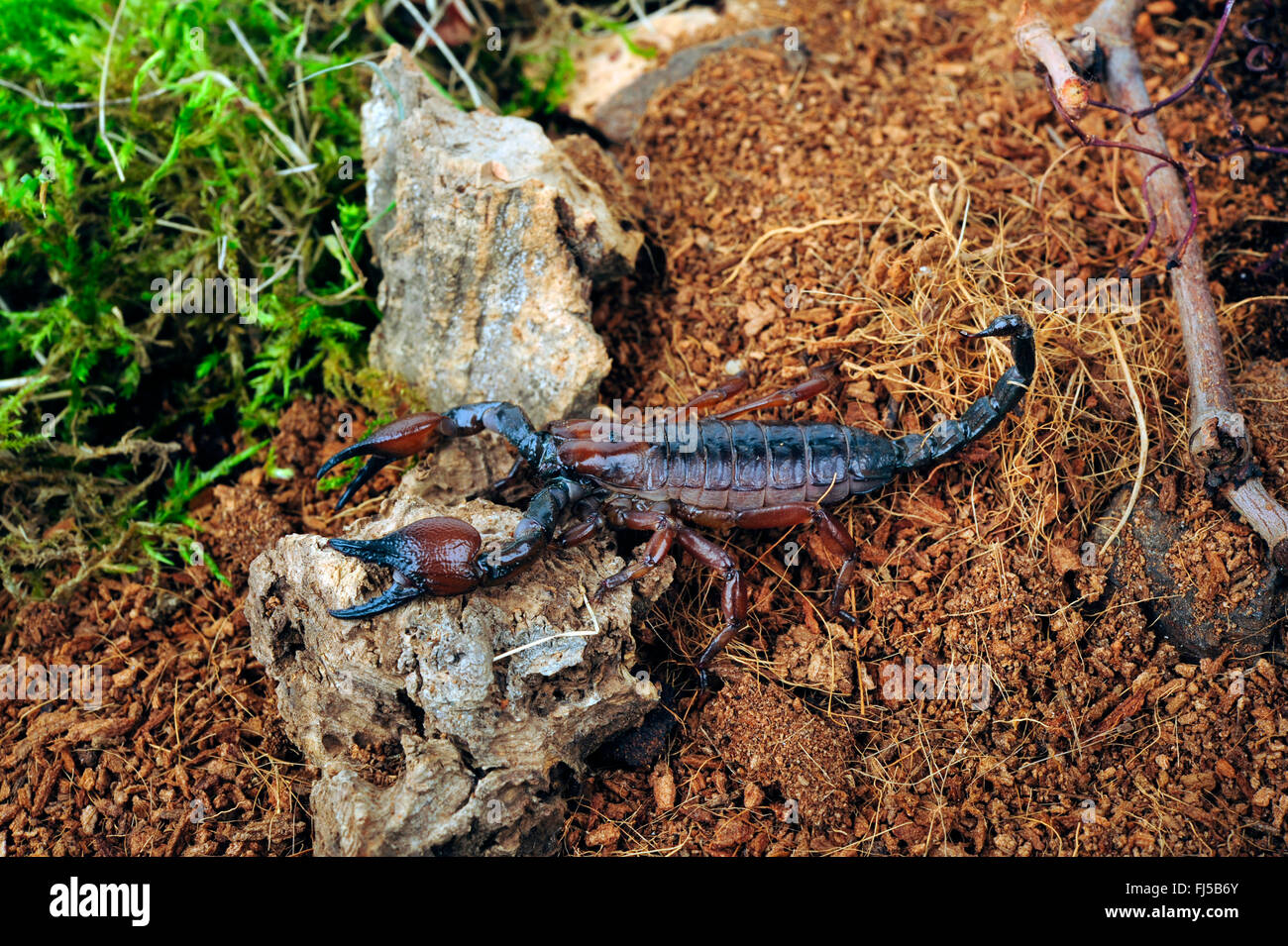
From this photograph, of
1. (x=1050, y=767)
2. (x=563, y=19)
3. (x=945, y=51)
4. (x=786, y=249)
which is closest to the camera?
(x=1050, y=767)

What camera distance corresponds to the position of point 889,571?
3633 millimetres

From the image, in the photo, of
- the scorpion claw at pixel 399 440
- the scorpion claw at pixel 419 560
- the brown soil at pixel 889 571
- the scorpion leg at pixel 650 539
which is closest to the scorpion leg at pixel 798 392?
the brown soil at pixel 889 571

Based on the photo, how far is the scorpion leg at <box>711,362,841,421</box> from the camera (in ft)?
12.6

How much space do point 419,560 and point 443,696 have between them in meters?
0.47

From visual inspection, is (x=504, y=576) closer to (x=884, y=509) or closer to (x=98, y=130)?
(x=884, y=509)

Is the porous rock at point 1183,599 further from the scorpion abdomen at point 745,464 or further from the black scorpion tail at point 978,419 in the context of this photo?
the scorpion abdomen at point 745,464

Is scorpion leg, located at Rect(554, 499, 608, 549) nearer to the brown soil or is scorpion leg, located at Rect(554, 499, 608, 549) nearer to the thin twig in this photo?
the brown soil

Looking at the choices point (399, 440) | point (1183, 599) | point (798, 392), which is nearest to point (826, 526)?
point (798, 392)

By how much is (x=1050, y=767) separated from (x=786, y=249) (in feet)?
8.36

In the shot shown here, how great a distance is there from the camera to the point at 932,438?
3.60m

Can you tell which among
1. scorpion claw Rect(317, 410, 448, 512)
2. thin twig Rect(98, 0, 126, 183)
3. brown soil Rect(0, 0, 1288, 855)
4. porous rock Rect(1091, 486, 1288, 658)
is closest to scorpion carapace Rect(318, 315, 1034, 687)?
scorpion claw Rect(317, 410, 448, 512)

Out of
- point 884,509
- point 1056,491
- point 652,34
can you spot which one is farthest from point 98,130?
point 1056,491

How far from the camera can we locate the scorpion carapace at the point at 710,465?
137 inches

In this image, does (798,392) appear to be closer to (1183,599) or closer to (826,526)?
(826,526)
